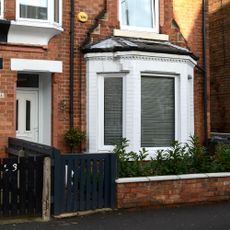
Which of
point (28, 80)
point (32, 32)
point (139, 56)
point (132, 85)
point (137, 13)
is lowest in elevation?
point (132, 85)

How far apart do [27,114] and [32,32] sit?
2.09m

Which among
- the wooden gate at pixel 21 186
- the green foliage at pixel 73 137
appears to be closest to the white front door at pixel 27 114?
the green foliage at pixel 73 137

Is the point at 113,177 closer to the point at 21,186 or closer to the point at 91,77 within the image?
the point at 21,186

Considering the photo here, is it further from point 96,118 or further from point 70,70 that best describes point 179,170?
point 70,70

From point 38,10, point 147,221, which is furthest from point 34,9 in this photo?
point 147,221

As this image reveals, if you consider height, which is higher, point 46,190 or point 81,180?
point 81,180

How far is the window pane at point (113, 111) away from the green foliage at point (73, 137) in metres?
0.62

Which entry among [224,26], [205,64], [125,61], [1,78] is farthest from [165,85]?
[224,26]

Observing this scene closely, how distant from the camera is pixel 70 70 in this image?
1059 centimetres

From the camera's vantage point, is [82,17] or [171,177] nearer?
[171,177]

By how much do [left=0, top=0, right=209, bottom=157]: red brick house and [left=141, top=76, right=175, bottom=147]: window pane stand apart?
2cm

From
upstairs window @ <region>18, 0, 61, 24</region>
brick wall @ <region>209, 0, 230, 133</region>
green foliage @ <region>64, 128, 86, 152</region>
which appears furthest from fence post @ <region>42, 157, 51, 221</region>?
brick wall @ <region>209, 0, 230, 133</region>

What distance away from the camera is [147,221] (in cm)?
687

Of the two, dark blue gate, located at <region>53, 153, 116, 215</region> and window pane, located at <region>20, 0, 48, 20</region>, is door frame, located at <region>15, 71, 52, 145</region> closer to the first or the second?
window pane, located at <region>20, 0, 48, 20</region>
